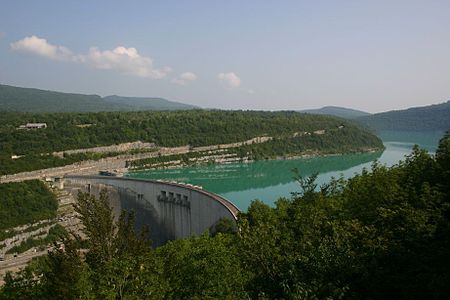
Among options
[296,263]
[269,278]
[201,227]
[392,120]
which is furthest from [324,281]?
[392,120]

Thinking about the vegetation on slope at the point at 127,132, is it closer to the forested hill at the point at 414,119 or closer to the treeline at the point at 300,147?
the treeline at the point at 300,147

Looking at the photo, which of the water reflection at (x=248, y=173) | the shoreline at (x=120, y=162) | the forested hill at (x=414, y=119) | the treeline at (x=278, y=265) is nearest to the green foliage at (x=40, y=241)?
the shoreline at (x=120, y=162)

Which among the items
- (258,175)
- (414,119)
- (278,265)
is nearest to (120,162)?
(258,175)

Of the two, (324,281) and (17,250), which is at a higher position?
(324,281)

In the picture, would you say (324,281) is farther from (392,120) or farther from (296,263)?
(392,120)

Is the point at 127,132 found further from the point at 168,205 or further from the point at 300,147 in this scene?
the point at 168,205

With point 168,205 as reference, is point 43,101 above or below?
above

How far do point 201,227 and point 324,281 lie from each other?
20.3 metres

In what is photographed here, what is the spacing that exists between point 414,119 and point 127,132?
9667 centimetres

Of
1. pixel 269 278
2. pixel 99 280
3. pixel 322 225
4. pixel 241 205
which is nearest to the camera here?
pixel 99 280

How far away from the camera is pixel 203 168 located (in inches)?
2311

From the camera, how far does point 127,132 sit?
63281 millimetres

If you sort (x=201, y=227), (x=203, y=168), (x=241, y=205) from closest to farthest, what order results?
(x=201, y=227) < (x=241, y=205) < (x=203, y=168)

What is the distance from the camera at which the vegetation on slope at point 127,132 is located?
47.8 meters
